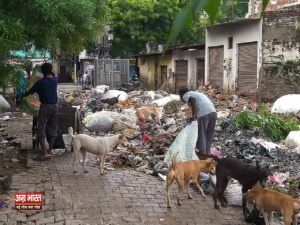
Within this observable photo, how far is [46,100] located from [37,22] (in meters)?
1.74

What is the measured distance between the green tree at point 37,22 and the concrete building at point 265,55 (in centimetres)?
949

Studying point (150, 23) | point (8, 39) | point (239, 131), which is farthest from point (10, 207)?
point (150, 23)

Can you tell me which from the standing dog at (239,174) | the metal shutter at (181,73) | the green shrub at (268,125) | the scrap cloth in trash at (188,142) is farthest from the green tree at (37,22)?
the metal shutter at (181,73)

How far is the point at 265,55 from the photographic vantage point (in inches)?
666

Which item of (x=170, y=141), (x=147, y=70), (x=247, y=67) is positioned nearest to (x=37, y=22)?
(x=170, y=141)

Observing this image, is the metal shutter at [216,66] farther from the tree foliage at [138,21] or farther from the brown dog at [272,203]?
the brown dog at [272,203]

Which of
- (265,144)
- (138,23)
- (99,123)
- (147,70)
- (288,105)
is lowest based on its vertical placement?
(265,144)

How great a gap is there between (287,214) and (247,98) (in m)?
13.4

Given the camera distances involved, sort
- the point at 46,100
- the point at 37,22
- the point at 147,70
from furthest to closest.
Result: the point at 147,70 → the point at 46,100 → the point at 37,22

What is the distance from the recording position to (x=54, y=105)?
7.98m

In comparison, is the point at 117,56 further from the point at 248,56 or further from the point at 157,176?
the point at 157,176

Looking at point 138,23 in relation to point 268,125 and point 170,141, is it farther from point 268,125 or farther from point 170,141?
point 170,141

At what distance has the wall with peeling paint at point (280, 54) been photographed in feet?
53.6

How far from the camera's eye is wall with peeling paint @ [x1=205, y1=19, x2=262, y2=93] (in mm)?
17300
